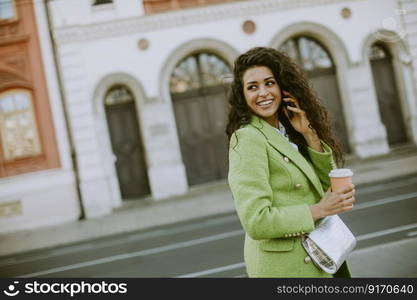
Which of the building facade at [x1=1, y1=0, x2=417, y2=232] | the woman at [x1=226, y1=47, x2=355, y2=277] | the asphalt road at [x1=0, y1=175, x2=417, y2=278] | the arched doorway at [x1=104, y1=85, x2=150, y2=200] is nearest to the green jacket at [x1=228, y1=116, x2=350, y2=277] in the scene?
the woman at [x1=226, y1=47, x2=355, y2=277]

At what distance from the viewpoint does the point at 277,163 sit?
1.45m

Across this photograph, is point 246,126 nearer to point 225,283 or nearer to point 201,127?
point 225,283

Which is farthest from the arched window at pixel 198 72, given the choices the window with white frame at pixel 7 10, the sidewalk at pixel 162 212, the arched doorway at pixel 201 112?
the window with white frame at pixel 7 10

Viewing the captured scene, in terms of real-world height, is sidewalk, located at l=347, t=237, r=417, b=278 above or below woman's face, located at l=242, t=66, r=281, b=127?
below

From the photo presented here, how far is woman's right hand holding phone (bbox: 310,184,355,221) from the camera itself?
1404 mm

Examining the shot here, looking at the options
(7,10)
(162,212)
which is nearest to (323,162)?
(162,212)

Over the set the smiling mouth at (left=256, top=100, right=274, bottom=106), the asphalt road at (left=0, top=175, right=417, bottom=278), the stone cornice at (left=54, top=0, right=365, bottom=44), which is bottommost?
the asphalt road at (left=0, top=175, right=417, bottom=278)

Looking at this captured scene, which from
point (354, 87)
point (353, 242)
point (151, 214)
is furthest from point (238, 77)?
point (354, 87)

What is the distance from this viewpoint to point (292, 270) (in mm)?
1532

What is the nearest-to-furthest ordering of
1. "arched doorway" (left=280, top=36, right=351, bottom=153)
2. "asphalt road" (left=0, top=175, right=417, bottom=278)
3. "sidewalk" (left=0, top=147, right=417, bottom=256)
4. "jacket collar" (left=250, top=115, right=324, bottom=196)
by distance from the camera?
"jacket collar" (left=250, top=115, right=324, bottom=196) → "asphalt road" (left=0, top=175, right=417, bottom=278) → "sidewalk" (left=0, top=147, right=417, bottom=256) → "arched doorway" (left=280, top=36, right=351, bottom=153)

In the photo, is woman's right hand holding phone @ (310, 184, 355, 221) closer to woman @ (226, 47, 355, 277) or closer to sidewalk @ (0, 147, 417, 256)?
woman @ (226, 47, 355, 277)

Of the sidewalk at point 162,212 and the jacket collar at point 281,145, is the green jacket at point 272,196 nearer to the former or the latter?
the jacket collar at point 281,145

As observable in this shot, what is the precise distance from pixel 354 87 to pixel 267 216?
32.8ft

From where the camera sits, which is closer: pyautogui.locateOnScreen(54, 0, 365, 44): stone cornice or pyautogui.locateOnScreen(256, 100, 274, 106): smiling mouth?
pyautogui.locateOnScreen(256, 100, 274, 106): smiling mouth
